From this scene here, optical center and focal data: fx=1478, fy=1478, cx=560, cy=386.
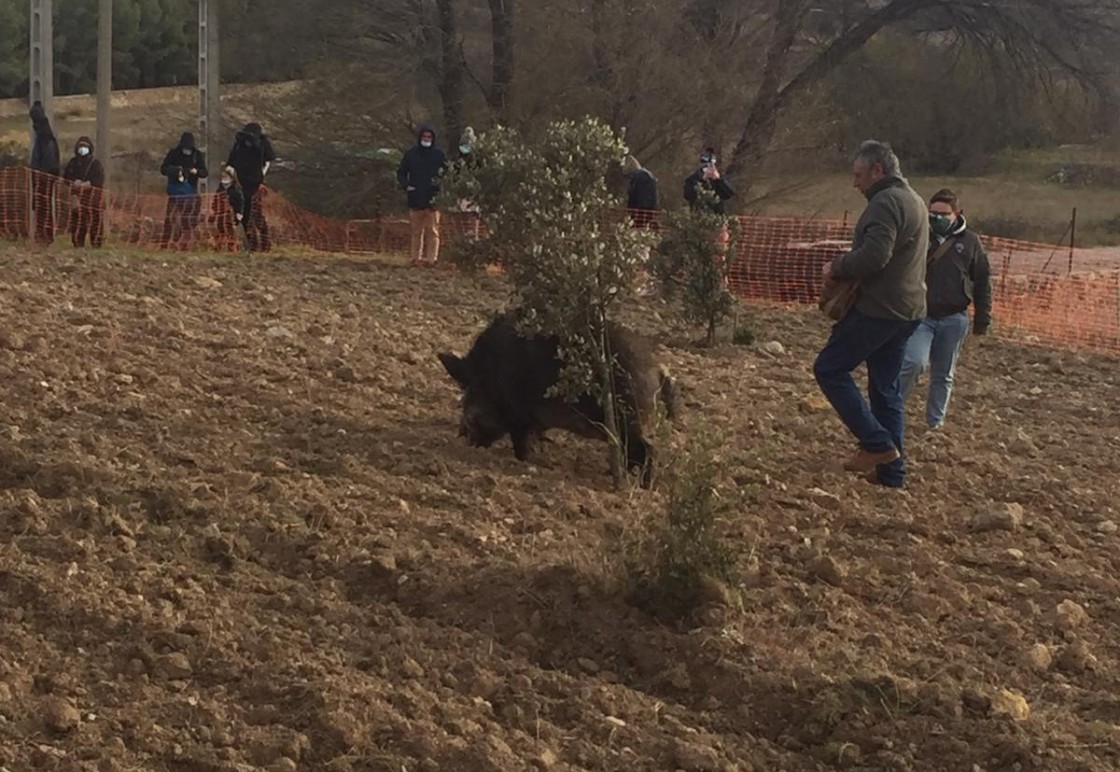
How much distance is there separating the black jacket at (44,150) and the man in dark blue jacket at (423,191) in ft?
14.2

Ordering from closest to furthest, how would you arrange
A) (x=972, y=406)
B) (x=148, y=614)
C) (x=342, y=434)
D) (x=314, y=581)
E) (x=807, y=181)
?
(x=148, y=614) < (x=314, y=581) < (x=342, y=434) < (x=972, y=406) < (x=807, y=181)

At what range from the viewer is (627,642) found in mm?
5410

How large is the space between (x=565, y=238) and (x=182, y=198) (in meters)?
12.3

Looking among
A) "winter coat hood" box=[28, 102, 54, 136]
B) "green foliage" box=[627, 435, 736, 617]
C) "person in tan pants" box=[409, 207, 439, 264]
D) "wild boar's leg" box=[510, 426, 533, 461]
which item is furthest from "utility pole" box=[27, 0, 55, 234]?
"green foliage" box=[627, 435, 736, 617]

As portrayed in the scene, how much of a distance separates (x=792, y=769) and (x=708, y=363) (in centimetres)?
682

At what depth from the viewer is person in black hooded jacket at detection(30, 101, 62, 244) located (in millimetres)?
17078

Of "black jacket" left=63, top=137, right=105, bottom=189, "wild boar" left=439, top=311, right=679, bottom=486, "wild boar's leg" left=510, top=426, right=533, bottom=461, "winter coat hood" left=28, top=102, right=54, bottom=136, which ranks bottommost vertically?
"wild boar's leg" left=510, top=426, right=533, bottom=461

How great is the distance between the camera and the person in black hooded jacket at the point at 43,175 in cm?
1708

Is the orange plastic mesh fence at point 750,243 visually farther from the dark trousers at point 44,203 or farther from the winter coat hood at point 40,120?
the winter coat hood at point 40,120

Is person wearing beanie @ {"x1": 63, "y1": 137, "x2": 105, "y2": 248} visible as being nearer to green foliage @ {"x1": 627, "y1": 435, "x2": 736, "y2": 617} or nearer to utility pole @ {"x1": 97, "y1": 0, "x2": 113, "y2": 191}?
utility pole @ {"x1": 97, "y1": 0, "x2": 113, "y2": 191}

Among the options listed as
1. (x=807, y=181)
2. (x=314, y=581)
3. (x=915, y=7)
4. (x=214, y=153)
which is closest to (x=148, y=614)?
(x=314, y=581)

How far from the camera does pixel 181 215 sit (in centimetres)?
1812

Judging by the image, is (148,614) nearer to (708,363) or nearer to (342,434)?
(342,434)

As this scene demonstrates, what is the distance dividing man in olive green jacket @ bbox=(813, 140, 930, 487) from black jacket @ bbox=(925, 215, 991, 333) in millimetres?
1527
